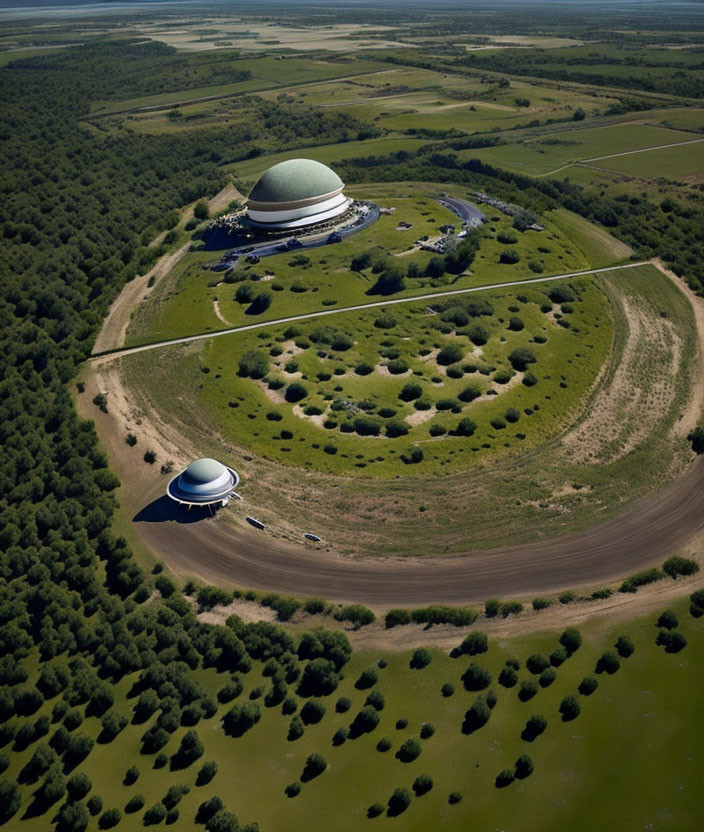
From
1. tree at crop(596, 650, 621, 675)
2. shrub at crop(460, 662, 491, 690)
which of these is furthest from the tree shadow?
tree at crop(596, 650, 621, 675)

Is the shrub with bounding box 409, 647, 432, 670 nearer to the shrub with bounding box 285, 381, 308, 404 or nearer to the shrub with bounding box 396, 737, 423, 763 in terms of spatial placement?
the shrub with bounding box 396, 737, 423, 763

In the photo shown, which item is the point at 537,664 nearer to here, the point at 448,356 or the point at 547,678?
the point at 547,678

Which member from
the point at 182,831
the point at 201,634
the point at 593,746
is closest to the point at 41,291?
the point at 201,634

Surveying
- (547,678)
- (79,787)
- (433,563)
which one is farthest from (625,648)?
(79,787)

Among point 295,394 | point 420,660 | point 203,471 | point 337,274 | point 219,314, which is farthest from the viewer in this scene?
point 337,274

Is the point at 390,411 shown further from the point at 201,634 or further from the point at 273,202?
the point at 273,202
